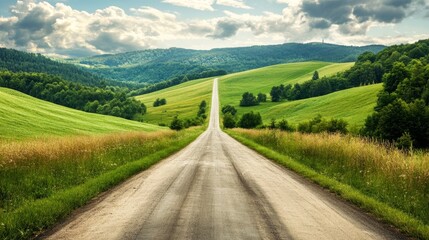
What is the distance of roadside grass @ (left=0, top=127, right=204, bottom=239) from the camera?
8016 millimetres

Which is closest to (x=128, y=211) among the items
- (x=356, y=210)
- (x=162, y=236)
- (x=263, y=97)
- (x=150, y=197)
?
(x=150, y=197)

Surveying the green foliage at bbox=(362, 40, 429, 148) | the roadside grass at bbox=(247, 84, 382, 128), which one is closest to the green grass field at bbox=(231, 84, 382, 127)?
the roadside grass at bbox=(247, 84, 382, 128)

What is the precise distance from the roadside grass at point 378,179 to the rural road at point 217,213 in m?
0.63

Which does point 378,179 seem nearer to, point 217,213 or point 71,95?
point 217,213

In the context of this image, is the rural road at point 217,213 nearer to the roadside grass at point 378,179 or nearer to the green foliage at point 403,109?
the roadside grass at point 378,179

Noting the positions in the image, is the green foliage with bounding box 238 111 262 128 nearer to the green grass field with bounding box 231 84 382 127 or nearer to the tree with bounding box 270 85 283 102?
the green grass field with bounding box 231 84 382 127

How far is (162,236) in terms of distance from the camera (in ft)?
22.6

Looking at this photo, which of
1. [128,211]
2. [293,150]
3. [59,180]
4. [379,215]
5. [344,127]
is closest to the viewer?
[128,211]

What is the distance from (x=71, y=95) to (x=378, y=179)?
149958mm

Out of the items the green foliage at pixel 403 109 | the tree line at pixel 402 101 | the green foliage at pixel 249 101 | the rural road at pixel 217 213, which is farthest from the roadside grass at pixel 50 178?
the green foliage at pixel 249 101

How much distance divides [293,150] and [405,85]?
5446 cm

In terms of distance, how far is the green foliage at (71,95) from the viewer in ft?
468

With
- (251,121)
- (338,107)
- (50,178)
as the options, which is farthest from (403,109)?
(251,121)

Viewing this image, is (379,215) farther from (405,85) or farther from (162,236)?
(405,85)
